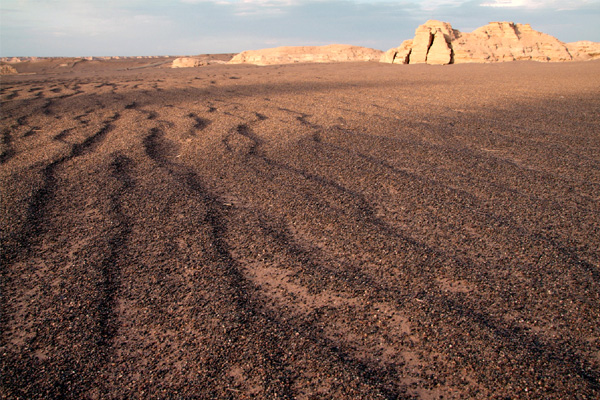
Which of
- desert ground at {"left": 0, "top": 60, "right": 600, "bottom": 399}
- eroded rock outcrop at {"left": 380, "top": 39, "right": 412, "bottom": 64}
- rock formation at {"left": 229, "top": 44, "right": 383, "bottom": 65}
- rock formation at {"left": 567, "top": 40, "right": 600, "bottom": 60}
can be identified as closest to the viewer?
desert ground at {"left": 0, "top": 60, "right": 600, "bottom": 399}

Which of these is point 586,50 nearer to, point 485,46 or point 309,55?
point 485,46

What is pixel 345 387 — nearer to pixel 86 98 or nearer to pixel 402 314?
pixel 402 314

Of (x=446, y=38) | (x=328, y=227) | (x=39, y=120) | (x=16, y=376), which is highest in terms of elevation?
(x=446, y=38)

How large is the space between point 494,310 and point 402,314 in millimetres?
309

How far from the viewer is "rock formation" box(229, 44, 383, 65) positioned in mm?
20828

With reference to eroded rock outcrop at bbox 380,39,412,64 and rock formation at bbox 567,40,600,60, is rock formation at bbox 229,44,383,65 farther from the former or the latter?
rock formation at bbox 567,40,600,60

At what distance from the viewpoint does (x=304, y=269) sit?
60.2 inches

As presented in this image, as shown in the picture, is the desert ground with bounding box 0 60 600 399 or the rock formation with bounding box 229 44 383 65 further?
the rock formation with bounding box 229 44 383 65

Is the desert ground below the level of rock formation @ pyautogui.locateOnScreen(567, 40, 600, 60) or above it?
below

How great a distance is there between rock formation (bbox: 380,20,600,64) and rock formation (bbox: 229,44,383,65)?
182 inches

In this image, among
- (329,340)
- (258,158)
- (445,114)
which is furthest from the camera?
(445,114)

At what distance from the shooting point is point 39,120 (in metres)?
4.70

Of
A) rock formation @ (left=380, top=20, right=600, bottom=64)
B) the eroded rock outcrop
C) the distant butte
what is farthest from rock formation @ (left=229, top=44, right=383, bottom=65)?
rock formation @ (left=380, top=20, right=600, bottom=64)

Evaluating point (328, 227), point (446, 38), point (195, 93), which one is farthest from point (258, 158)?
point (446, 38)
